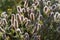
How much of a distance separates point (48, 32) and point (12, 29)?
66 centimetres

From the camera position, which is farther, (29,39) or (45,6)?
(45,6)

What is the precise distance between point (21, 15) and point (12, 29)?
41 centimetres

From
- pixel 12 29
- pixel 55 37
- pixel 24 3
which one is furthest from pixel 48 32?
pixel 24 3

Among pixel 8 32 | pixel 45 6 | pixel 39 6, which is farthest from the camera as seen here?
pixel 39 6

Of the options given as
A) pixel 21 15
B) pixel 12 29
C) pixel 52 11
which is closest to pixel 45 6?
pixel 52 11

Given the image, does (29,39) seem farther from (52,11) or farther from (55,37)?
(52,11)

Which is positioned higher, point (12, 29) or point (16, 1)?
point (16, 1)

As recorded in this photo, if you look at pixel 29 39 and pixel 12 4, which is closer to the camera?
pixel 29 39

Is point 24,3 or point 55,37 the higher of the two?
point 24,3

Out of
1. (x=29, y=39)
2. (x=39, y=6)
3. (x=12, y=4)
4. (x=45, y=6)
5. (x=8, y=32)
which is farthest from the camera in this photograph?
(x=12, y=4)

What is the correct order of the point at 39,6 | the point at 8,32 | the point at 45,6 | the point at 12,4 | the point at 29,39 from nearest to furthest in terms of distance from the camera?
the point at 29,39 → the point at 8,32 → the point at 45,6 → the point at 39,6 → the point at 12,4

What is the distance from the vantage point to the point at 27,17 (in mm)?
4172

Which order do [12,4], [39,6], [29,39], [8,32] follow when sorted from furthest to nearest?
[12,4] → [39,6] → [8,32] → [29,39]

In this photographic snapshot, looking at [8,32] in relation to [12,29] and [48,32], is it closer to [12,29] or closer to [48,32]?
[12,29]
